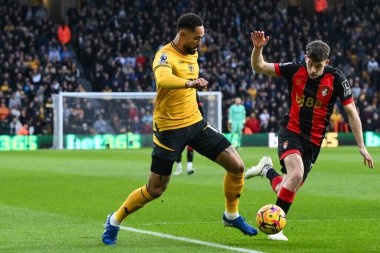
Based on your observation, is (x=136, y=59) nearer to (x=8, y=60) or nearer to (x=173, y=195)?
(x=8, y=60)

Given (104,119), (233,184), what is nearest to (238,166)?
(233,184)

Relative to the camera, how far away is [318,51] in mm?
9359

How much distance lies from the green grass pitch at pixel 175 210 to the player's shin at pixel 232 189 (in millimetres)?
264

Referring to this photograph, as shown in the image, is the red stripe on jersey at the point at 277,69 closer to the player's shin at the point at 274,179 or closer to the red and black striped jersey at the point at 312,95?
the red and black striped jersey at the point at 312,95

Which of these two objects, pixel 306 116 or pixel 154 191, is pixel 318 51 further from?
pixel 154 191

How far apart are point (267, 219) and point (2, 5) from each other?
110ft

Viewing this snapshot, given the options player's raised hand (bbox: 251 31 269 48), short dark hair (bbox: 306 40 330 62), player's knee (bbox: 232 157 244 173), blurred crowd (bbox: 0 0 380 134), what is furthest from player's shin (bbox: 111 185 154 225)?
blurred crowd (bbox: 0 0 380 134)

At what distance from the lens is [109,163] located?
2548cm

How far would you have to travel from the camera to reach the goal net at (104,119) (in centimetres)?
3644

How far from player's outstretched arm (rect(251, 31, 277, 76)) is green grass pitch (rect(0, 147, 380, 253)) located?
167cm

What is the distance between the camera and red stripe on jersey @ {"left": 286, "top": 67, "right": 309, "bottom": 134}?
32.0 ft

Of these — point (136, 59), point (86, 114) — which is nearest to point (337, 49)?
point (136, 59)

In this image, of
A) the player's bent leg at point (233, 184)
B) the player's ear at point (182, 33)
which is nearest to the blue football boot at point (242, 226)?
the player's bent leg at point (233, 184)

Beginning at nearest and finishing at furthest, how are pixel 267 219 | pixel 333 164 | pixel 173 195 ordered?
pixel 267 219, pixel 173 195, pixel 333 164
